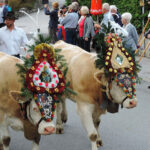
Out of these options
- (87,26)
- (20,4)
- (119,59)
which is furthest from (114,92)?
(20,4)

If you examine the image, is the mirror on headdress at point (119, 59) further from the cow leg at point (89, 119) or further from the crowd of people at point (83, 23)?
the crowd of people at point (83, 23)

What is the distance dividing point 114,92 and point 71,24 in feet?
31.7

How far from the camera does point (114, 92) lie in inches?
246

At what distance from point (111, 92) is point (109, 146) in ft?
4.58

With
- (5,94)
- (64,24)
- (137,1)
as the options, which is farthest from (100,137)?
→ (137,1)

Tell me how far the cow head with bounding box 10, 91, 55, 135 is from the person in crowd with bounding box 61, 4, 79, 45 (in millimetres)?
10077

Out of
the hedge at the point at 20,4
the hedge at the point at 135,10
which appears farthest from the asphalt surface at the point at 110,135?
the hedge at the point at 20,4

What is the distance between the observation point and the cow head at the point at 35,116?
5359mm

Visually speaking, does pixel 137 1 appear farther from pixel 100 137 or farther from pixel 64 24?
pixel 100 137

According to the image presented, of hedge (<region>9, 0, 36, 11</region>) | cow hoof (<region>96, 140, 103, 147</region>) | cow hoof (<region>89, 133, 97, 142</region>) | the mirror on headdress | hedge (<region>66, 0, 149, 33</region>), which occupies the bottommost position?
hedge (<region>9, 0, 36, 11</region>)

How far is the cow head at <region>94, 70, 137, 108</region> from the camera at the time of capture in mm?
6133

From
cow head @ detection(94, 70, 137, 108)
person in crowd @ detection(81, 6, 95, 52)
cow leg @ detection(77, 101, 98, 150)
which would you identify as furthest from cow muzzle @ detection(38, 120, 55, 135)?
person in crowd @ detection(81, 6, 95, 52)

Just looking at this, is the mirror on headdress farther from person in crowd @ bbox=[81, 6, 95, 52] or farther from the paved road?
person in crowd @ bbox=[81, 6, 95, 52]

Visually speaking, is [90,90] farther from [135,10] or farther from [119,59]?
[135,10]
